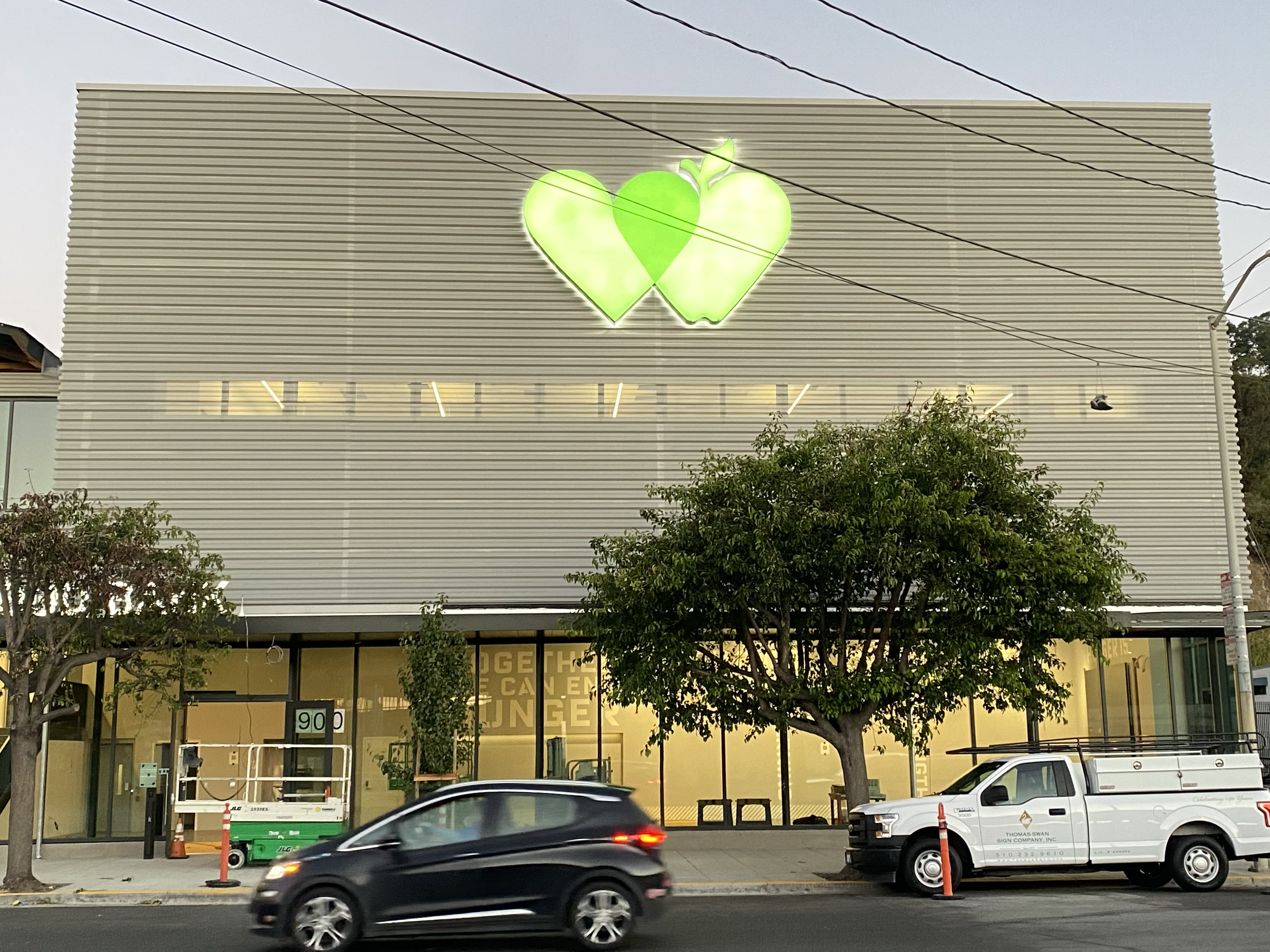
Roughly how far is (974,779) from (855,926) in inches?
173

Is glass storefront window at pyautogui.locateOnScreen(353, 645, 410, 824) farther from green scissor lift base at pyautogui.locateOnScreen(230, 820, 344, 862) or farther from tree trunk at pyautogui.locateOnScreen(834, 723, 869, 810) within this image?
tree trunk at pyautogui.locateOnScreen(834, 723, 869, 810)

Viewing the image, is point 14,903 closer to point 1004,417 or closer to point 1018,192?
point 1004,417

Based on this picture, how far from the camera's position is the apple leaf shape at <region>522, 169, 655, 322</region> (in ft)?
77.6

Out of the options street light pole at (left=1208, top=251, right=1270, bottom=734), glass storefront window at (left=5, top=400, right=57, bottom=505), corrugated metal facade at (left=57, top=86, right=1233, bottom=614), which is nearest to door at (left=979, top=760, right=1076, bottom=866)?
street light pole at (left=1208, top=251, right=1270, bottom=734)

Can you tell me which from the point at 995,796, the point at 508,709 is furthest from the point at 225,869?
the point at 995,796

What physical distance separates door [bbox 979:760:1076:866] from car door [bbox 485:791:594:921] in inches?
261

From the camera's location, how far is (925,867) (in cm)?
1617

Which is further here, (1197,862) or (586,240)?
(586,240)

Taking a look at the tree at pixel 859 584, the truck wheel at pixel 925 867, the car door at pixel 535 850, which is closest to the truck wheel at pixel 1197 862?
the tree at pixel 859 584

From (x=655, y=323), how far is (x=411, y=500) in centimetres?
562

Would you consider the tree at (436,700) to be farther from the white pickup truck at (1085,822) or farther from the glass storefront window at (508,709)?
the white pickup truck at (1085,822)

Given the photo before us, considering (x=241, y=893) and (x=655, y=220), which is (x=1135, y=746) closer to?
(x=241, y=893)

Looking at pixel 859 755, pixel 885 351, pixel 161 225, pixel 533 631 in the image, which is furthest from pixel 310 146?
pixel 859 755

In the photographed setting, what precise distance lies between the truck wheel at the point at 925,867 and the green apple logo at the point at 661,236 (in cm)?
1100
